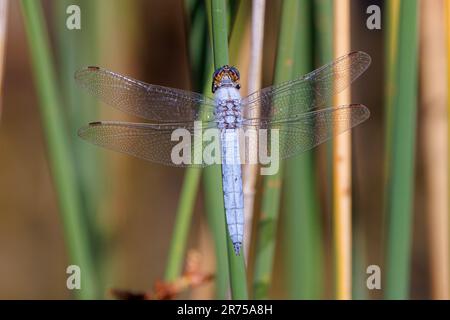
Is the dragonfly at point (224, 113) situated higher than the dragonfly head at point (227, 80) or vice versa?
the dragonfly head at point (227, 80)

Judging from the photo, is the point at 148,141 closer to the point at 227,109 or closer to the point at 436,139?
the point at 227,109

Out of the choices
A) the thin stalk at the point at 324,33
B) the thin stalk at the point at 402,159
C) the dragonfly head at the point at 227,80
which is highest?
the thin stalk at the point at 324,33

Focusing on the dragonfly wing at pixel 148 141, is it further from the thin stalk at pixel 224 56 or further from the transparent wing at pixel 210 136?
the thin stalk at pixel 224 56

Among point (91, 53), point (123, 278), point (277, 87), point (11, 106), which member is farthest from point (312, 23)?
point (11, 106)

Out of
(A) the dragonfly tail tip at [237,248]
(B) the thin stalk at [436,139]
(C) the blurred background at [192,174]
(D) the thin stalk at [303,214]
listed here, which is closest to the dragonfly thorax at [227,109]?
(C) the blurred background at [192,174]

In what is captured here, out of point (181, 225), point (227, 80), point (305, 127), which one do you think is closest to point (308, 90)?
point (305, 127)

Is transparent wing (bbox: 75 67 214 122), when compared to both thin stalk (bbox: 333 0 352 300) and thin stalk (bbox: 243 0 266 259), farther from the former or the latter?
thin stalk (bbox: 333 0 352 300)

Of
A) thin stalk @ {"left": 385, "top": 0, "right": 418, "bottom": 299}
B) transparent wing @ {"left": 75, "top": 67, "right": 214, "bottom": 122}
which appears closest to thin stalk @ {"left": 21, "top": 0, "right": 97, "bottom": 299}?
transparent wing @ {"left": 75, "top": 67, "right": 214, "bottom": 122}

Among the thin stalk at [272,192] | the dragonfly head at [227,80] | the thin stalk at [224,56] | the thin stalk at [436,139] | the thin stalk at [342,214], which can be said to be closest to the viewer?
the thin stalk at [224,56]
